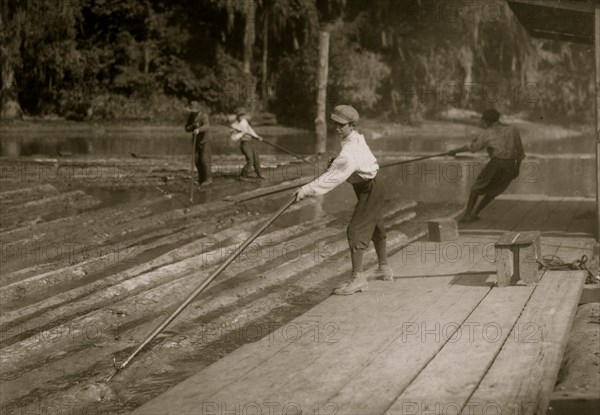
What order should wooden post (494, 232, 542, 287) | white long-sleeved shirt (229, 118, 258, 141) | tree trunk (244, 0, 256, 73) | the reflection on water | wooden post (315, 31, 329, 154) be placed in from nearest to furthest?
wooden post (494, 232, 542, 287)
white long-sleeved shirt (229, 118, 258, 141)
the reflection on water
wooden post (315, 31, 329, 154)
tree trunk (244, 0, 256, 73)

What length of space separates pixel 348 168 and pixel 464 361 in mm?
2267

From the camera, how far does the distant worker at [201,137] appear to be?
55.2ft

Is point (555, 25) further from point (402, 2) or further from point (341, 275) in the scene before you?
point (402, 2)

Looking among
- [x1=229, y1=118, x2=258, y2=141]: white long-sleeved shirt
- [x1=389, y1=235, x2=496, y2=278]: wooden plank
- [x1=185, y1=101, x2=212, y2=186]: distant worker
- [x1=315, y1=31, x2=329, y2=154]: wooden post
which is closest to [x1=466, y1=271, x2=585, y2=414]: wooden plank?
[x1=389, y1=235, x2=496, y2=278]: wooden plank

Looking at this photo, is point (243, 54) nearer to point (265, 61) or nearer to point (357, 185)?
point (265, 61)

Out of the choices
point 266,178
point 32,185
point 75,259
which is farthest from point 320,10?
point 75,259

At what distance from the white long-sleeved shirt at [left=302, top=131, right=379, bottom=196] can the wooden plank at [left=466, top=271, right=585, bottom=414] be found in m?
1.74

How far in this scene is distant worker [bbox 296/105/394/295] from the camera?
7.41 meters

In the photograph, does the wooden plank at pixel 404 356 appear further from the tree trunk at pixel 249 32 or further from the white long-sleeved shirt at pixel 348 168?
the tree trunk at pixel 249 32

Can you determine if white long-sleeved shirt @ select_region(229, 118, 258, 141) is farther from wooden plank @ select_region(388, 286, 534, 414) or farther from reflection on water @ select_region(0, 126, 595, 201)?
wooden plank @ select_region(388, 286, 534, 414)

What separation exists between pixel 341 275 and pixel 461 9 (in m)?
34.8

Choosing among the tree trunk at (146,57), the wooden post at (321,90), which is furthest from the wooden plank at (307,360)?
the tree trunk at (146,57)

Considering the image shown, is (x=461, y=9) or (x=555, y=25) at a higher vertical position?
(x=461, y=9)

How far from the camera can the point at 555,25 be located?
13.3 metres
